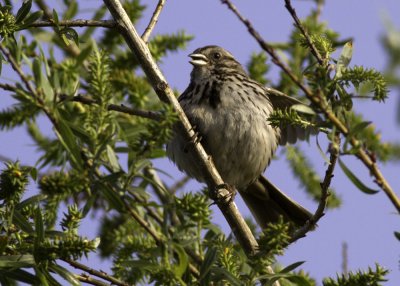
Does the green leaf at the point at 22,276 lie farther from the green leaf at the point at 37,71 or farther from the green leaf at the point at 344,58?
the green leaf at the point at 344,58

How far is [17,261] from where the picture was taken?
2148 millimetres

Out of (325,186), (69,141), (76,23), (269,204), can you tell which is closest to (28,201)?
(69,141)

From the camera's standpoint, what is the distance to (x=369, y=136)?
4.00 metres

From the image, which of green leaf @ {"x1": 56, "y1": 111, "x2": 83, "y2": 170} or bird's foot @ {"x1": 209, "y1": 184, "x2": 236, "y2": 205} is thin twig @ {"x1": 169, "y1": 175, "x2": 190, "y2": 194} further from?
green leaf @ {"x1": 56, "y1": 111, "x2": 83, "y2": 170}

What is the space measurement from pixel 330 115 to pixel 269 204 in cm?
336

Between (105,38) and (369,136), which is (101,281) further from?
(105,38)

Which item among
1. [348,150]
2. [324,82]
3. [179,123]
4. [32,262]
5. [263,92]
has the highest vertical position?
[263,92]

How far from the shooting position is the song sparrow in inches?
167

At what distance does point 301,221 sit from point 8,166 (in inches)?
114

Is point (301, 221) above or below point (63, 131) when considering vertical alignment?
above

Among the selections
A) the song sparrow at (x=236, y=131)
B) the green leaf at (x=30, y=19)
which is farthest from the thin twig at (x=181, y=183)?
the green leaf at (x=30, y=19)

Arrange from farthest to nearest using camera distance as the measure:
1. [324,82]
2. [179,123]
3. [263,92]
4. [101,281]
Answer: [263,92]
[179,123]
[101,281]
[324,82]

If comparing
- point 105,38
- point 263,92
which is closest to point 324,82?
point 263,92

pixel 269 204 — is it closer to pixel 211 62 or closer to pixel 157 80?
pixel 211 62
